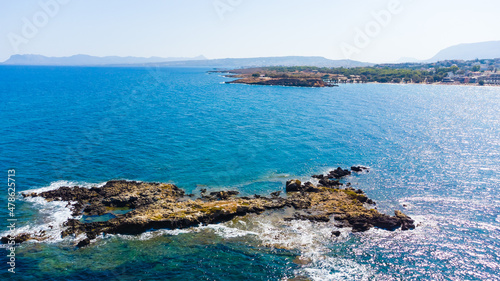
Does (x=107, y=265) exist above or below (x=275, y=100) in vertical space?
below

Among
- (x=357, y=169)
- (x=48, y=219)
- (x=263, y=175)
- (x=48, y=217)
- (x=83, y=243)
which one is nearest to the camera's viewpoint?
(x=83, y=243)

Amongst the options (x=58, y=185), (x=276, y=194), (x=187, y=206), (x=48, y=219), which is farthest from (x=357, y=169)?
(x=58, y=185)

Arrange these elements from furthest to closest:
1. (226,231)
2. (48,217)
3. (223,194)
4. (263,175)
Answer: (263,175), (223,194), (48,217), (226,231)

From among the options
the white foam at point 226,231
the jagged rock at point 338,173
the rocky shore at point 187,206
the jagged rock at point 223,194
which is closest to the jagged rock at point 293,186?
the rocky shore at point 187,206

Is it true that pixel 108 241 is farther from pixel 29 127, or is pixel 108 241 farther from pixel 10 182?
pixel 29 127

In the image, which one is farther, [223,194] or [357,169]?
[357,169]

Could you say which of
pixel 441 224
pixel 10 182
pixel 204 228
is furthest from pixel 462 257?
pixel 10 182

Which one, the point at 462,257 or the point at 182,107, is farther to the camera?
the point at 182,107

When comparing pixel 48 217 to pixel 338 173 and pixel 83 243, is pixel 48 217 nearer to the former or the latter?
pixel 83 243
